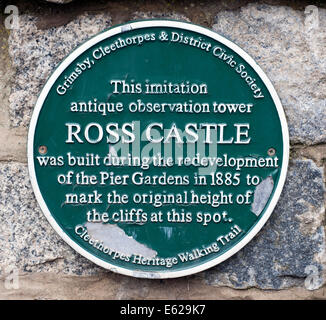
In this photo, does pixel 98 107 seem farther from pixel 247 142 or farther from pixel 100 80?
pixel 247 142

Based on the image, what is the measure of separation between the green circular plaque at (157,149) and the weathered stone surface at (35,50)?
0.24 ft

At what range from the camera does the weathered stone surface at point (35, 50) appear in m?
2.07

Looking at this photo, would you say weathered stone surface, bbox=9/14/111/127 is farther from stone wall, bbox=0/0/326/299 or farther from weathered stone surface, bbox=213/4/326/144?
weathered stone surface, bbox=213/4/326/144

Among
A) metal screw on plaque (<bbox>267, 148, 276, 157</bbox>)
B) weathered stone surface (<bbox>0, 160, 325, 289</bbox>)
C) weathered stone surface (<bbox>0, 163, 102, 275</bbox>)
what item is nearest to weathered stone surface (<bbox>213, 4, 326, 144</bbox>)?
metal screw on plaque (<bbox>267, 148, 276, 157</bbox>)

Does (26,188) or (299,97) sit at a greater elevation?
(299,97)

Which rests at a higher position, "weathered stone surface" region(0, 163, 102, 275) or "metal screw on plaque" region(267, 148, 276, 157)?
→ "metal screw on plaque" region(267, 148, 276, 157)

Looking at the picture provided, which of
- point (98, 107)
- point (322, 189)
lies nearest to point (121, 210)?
point (98, 107)

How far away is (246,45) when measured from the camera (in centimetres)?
206

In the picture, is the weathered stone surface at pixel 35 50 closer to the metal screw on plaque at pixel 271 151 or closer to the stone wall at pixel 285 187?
the stone wall at pixel 285 187

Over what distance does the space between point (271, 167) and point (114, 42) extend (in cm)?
74

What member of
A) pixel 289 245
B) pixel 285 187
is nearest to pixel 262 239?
pixel 289 245

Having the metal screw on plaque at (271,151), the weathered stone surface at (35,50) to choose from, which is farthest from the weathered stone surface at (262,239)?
the weathered stone surface at (35,50)

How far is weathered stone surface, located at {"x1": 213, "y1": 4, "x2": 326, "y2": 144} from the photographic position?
6.74ft

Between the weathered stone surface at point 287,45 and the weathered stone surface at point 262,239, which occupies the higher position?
the weathered stone surface at point 287,45
